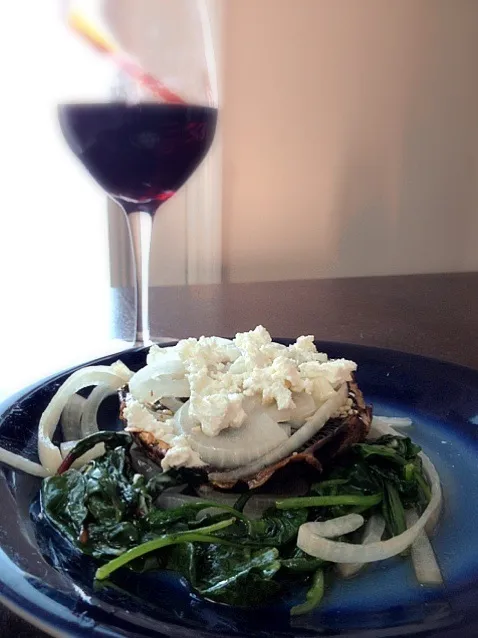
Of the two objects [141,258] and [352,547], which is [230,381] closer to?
[352,547]

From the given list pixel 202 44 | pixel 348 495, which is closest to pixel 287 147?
pixel 202 44

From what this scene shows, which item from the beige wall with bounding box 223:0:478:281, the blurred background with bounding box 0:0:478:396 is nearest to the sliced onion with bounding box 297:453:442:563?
the blurred background with bounding box 0:0:478:396

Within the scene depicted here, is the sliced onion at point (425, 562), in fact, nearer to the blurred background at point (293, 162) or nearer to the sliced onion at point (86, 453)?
the sliced onion at point (86, 453)

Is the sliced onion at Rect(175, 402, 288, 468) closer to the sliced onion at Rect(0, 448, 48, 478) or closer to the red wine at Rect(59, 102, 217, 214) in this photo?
the sliced onion at Rect(0, 448, 48, 478)

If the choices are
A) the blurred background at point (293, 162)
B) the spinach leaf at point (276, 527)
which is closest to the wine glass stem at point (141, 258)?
the spinach leaf at point (276, 527)

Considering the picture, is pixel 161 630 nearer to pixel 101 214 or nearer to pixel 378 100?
pixel 101 214

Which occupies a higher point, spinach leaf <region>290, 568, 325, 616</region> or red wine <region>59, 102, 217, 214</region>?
red wine <region>59, 102, 217, 214</region>
